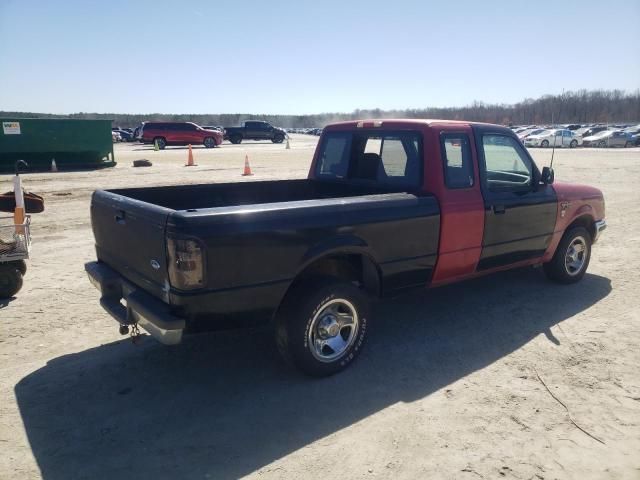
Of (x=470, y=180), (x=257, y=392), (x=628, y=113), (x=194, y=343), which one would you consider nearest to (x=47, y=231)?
(x=194, y=343)

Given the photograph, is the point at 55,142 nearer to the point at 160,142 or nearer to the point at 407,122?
the point at 160,142

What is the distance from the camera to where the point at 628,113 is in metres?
110

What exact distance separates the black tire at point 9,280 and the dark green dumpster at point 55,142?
52.5 ft

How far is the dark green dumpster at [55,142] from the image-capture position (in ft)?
63.3

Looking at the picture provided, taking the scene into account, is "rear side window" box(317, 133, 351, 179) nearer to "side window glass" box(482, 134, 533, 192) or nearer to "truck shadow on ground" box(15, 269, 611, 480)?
"side window glass" box(482, 134, 533, 192)

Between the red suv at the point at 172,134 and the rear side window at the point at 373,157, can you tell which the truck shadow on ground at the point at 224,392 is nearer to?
the rear side window at the point at 373,157

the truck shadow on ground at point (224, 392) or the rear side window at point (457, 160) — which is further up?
the rear side window at point (457, 160)

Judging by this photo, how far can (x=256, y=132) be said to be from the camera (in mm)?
48875

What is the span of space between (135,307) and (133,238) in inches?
20.5

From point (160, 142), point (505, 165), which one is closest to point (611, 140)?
point (160, 142)

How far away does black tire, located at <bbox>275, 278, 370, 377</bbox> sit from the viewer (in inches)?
146

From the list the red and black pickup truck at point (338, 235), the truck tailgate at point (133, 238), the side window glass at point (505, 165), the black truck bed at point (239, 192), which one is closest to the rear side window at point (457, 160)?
the red and black pickup truck at point (338, 235)

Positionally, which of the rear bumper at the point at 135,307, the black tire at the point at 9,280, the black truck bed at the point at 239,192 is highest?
the black truck bed at the point at 239,192

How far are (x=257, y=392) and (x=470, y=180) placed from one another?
2.75 m
